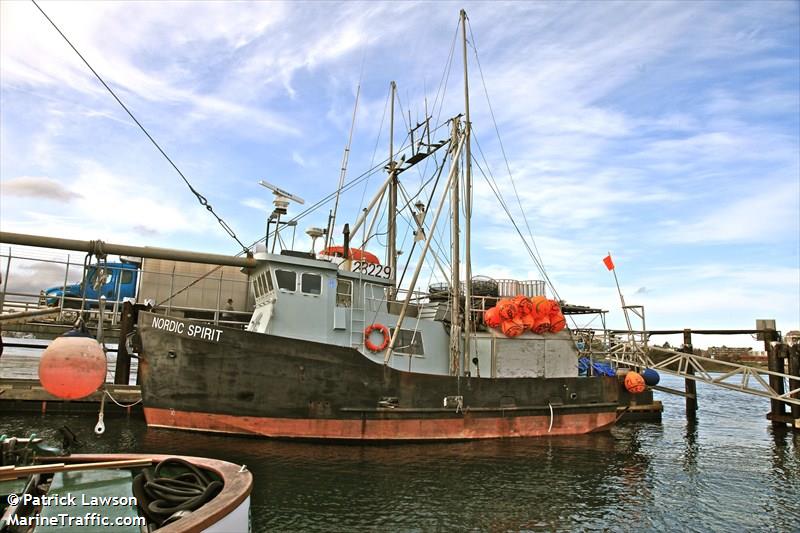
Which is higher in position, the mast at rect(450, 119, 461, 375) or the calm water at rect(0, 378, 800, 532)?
the mast at rect(450, 119, 461, 375)

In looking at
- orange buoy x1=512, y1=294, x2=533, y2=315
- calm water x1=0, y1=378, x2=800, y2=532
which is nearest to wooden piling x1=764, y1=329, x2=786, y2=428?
calm water x1=0, y1=378, x2=800, y2=532

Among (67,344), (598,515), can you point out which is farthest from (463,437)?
(67,344)

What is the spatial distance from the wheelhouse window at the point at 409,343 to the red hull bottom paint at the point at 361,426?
2.41 meters

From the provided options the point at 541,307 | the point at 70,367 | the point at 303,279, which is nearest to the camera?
the point at 70,367

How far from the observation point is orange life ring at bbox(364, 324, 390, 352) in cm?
1620

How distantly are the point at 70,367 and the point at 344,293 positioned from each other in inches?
432

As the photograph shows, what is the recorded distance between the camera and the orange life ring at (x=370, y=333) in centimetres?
1620

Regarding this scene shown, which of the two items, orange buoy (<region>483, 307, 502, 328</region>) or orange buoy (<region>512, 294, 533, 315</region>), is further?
orange buoy (<region>512, 294, 533, 315</region>)

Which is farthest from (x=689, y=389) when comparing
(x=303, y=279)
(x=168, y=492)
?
(x=168, y=492)

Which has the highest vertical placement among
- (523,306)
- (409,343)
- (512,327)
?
(523,306)

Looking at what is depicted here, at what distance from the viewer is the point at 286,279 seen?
15844 mm

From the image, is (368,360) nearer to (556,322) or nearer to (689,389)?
(556,322)

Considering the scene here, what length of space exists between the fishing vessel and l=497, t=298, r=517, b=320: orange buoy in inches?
3.1

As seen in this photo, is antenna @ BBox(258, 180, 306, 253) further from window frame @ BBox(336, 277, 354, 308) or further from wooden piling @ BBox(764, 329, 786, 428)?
wooden piling @ BBox(764, 329, 786, 428)
